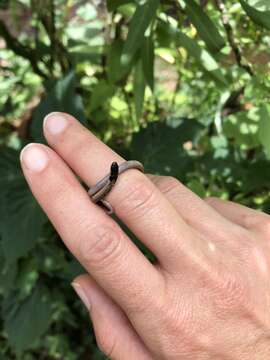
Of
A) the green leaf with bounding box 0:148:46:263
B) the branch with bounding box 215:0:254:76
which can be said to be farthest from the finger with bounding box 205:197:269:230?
the green leaf with bounding box 0:148:46:263

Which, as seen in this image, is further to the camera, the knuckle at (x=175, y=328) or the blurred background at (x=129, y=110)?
the blurred background at (x=129, y=110)

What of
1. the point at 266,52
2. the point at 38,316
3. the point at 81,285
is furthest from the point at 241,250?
the point at 38,316

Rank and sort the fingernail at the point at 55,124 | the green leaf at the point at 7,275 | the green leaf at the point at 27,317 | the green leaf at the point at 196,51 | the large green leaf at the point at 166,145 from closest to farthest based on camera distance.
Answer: the fingernail at the point at 55,124, the green leaf at the point at 196,51, the large green leaf at the point at 166,145, the green leaf at the point at 7,275, the green leaf at the point at 27,317

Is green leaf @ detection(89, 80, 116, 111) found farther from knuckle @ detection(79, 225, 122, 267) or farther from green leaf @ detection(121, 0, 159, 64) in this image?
Answer: knuckle @ detection(79, 225, 122, 267)

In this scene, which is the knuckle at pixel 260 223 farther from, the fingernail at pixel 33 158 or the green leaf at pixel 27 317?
the green leaf at pixel 27 317

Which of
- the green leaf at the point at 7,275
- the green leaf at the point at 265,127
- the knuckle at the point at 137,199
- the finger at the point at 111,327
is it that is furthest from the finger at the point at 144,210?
the green leaf at the point at 7,275

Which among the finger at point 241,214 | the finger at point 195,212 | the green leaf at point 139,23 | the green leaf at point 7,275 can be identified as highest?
the green leaf at point 139,23

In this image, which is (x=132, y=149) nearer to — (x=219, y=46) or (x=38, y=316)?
(x=219, y=46)

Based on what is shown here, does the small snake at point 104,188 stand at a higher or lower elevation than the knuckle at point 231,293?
higher

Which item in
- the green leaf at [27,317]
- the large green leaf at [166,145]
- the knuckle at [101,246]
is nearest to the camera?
the knuckle at [101,246]
